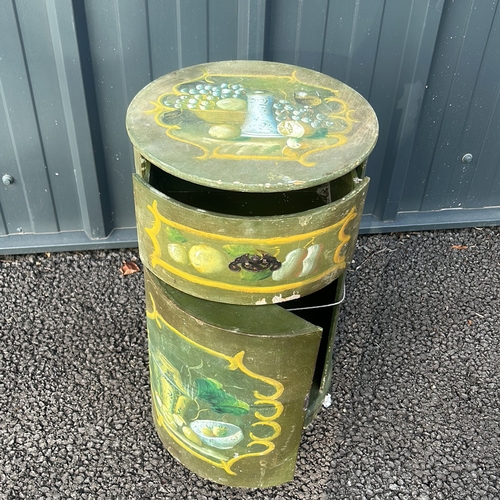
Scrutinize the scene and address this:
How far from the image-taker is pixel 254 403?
2016 millimetres

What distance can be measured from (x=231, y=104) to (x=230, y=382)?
0.87 metres

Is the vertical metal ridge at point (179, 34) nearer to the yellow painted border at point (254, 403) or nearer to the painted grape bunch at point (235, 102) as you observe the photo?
the painted grape bunch at point (235, 102)

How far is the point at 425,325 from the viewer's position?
2936 millimetres

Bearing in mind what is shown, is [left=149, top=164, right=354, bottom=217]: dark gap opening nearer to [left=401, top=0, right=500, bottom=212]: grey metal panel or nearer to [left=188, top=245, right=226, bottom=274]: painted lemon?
[left=188, top=245, right=226, bottom=274]: painted lemon

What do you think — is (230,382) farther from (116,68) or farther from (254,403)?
(116,68)

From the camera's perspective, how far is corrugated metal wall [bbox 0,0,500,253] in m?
2.69

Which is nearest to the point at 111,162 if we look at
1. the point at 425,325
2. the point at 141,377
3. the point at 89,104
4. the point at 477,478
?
the point at 89,104

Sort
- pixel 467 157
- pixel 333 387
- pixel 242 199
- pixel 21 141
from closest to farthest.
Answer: pixel 242 199 → pixel 333 387 → pixel 21 141 → pixel 467 157

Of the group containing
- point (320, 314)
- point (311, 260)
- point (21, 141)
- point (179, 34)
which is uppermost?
point (179, 34)

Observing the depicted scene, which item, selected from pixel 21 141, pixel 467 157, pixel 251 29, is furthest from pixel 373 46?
pixel 21 141

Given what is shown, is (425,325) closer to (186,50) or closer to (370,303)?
(370,303)

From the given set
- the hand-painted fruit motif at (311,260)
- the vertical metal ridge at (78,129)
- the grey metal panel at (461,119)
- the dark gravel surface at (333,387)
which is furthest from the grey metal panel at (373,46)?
the hand-painted fruit motif at (311,260)

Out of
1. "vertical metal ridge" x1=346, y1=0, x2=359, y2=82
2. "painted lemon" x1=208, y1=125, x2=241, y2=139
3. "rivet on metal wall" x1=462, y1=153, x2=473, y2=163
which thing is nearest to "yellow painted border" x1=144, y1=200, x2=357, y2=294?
"painted lemon" x1=208, y1=125, x2=241, y2=139

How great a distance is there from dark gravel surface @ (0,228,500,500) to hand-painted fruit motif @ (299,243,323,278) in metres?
0.92
